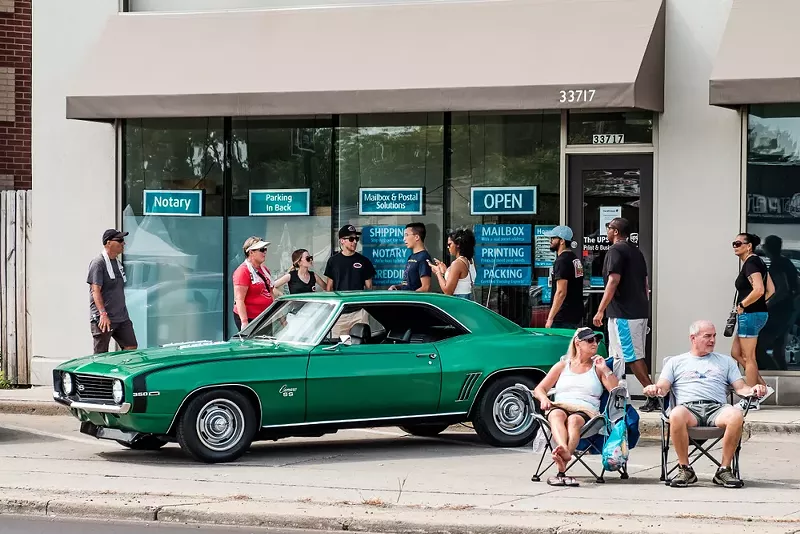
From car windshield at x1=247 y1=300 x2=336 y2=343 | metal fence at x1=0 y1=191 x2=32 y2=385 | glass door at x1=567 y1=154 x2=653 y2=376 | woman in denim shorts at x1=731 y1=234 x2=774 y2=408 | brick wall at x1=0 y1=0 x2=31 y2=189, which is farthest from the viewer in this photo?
brick wall at x1=0 y1=0 x2=31 y2=189

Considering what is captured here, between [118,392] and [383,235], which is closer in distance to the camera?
[118,392]

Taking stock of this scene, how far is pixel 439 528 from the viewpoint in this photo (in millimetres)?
8086

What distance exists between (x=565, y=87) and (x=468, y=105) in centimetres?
113

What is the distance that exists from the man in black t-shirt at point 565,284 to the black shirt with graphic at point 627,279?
477 millimetres

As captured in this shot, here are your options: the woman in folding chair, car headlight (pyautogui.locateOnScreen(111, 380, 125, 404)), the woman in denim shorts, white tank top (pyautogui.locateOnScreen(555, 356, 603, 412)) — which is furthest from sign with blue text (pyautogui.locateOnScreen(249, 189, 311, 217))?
white tank top (pyautogui.locateOnScreen(555, 356, 603, 412))

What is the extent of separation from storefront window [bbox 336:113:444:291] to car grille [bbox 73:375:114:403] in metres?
5.64

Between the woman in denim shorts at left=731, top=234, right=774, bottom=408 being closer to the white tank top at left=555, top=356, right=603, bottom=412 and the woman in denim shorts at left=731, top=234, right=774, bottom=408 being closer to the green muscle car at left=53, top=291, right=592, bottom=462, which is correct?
the green muscle car at left=53, top=291, right=592, bottom=462

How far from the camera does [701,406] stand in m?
9.63

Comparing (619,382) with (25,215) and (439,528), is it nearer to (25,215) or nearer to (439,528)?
(439,528)

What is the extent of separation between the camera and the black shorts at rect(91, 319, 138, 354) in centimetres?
1427

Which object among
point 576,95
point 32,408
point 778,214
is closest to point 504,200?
point 576,95

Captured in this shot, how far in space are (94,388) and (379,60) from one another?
19.5ft

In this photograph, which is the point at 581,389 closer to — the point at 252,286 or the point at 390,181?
the point at 252,286

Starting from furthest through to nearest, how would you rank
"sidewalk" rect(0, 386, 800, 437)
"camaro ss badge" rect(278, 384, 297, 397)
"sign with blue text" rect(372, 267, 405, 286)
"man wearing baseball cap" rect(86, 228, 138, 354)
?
"sign with blue text" rect(372, 267, 405, 286) < "man wearing baseball cap" rect(86, 228, 138, 354) < "sidewalk" rect(0, 386, 800, 437) < "camaro ss badge" rect(278, 384, 297, 397)
